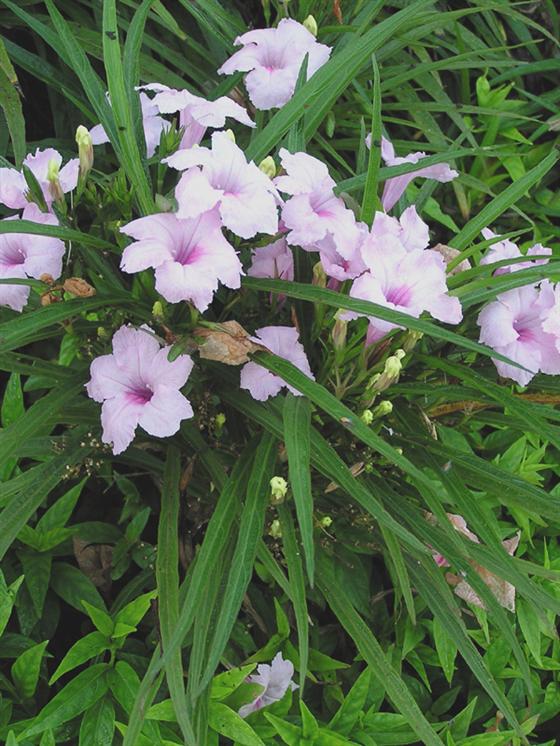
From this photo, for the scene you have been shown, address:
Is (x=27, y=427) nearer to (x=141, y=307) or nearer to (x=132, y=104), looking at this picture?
(x=141, y=307)

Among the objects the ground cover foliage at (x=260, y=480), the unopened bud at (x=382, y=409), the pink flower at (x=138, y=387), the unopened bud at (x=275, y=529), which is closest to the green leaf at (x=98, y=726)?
the ground cover foliage at (x=260, y=480)

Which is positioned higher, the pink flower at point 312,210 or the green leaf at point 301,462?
the pink flower at point 312,210

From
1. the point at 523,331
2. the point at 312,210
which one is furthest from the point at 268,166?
the point at 523,331

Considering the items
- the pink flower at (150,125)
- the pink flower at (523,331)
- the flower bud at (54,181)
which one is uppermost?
the pink flower at (150,125)

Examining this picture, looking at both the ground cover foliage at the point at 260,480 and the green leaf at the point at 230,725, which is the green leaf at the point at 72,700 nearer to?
the ground cover foliage at the point at 260,480

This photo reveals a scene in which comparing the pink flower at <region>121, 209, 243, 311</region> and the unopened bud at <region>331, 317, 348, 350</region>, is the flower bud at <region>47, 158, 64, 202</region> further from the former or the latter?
the unopened bud at <region>331, 317, 348, 350</region>

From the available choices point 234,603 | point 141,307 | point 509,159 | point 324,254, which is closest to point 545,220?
point 509,159
